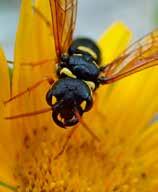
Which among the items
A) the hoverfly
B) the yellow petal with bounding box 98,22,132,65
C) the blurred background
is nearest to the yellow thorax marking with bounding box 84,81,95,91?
the hoverfly

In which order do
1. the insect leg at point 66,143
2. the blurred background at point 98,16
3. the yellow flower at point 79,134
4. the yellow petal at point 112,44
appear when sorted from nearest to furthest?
the yellow flower at point 79,134 → the insect leg at point 66,143 → the yellow petal at point 112,44 → the blurred background at point 98,16

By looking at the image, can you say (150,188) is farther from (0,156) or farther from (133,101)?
(0,156)

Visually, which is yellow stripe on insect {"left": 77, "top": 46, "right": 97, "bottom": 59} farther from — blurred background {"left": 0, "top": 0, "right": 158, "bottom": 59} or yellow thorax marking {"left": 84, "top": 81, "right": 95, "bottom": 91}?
blurred background {"left": 0, "top": 0, "right": 158, "bottom": 59}

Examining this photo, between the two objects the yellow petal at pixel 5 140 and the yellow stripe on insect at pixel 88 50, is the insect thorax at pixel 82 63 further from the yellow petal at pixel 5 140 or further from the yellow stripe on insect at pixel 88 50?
the yellow petal at pixel 5 140

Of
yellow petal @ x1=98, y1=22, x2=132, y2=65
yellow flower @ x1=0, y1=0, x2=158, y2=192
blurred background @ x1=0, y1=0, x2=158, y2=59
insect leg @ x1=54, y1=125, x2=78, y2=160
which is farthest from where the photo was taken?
blurred background @ x1=0, y1=0, x2=158, y2=59

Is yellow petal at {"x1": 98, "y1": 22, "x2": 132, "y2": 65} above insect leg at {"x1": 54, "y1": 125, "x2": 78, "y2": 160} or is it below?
above

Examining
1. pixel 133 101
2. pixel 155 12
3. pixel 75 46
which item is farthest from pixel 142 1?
pixel 75 46

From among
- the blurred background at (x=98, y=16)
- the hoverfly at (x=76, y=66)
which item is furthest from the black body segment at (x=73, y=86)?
the blurred background at (x=98, y=16)
